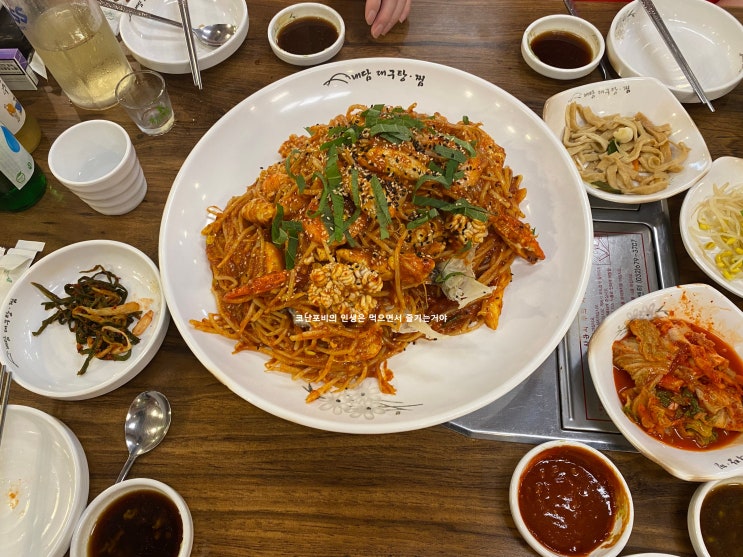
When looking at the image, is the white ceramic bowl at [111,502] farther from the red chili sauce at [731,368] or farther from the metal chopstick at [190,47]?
the metal chopstick at [190,47]

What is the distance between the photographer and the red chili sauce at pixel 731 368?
214 centimetres

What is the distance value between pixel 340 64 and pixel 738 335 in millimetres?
2620

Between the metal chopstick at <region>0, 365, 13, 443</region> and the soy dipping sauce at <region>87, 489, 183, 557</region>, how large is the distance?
0.66 m

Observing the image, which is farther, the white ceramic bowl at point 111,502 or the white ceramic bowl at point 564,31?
the white ceramic bowl at point 564,31

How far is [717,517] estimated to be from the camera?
2066mm

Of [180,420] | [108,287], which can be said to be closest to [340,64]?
[108,287]

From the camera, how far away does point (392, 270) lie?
224 centimetres

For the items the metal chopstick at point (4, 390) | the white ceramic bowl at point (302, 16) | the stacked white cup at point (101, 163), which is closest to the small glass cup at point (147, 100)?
the stacked white cup at point (101, 163)

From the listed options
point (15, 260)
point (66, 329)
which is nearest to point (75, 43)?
point (15, 260)

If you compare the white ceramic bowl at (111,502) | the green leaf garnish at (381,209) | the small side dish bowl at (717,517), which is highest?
the green leaf garnish at (381,209)

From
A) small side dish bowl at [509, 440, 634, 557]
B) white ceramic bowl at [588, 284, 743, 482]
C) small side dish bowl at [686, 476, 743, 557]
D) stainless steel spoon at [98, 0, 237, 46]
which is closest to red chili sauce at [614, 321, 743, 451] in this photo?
white ceramic bowl at [588, 284, 743, 482]

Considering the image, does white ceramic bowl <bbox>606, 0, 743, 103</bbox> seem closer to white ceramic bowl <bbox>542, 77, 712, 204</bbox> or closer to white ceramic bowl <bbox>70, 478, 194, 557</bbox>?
white ceramic bowl <bbox>542, 77, 712, 204</bbox>

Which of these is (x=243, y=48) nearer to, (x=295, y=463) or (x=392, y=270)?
(x=392, y=270)

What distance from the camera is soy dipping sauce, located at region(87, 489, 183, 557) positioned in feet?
6.49
